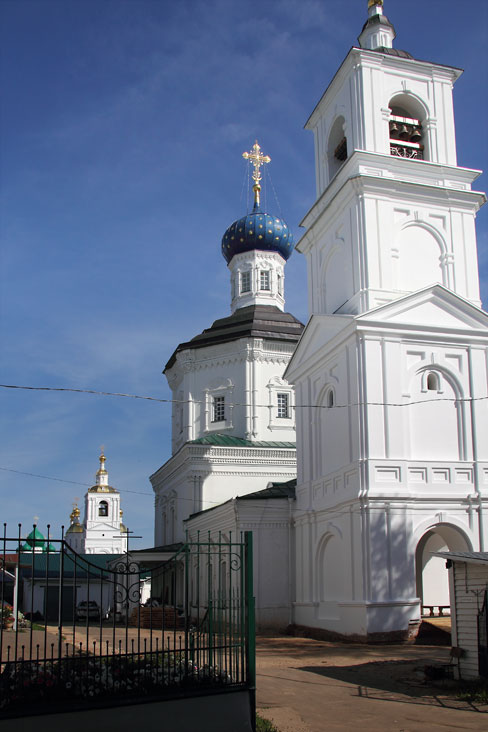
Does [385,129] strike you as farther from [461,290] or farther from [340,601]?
[340,601]

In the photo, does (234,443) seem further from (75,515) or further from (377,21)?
(75,515)

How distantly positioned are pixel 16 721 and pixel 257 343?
25469 millimetres

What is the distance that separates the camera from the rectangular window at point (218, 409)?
32.7 metres

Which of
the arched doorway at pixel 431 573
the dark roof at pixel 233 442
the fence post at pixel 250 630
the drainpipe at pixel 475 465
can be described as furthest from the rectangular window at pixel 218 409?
the fence post at pixel 250 630

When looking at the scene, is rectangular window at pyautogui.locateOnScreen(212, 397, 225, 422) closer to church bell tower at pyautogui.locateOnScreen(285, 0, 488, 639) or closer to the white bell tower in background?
church bell tower at pyautogui.locateOnScreen(285, 0, 488, 639)

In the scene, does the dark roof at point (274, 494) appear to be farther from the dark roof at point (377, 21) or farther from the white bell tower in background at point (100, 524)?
the white bell tower in background at point (100, 524)

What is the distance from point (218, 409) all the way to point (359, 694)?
2209 cm

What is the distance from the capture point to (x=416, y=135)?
2273 centimetres

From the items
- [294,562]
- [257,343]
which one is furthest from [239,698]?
[257,343]

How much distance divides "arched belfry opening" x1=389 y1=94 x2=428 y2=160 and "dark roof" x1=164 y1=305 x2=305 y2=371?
11588mm

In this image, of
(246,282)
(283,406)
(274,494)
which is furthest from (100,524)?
(274,494)

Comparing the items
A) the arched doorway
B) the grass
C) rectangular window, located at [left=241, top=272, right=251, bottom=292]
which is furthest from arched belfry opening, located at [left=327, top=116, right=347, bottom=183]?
the grass

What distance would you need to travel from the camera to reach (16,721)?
748 cm

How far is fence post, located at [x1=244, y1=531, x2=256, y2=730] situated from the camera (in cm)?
868
